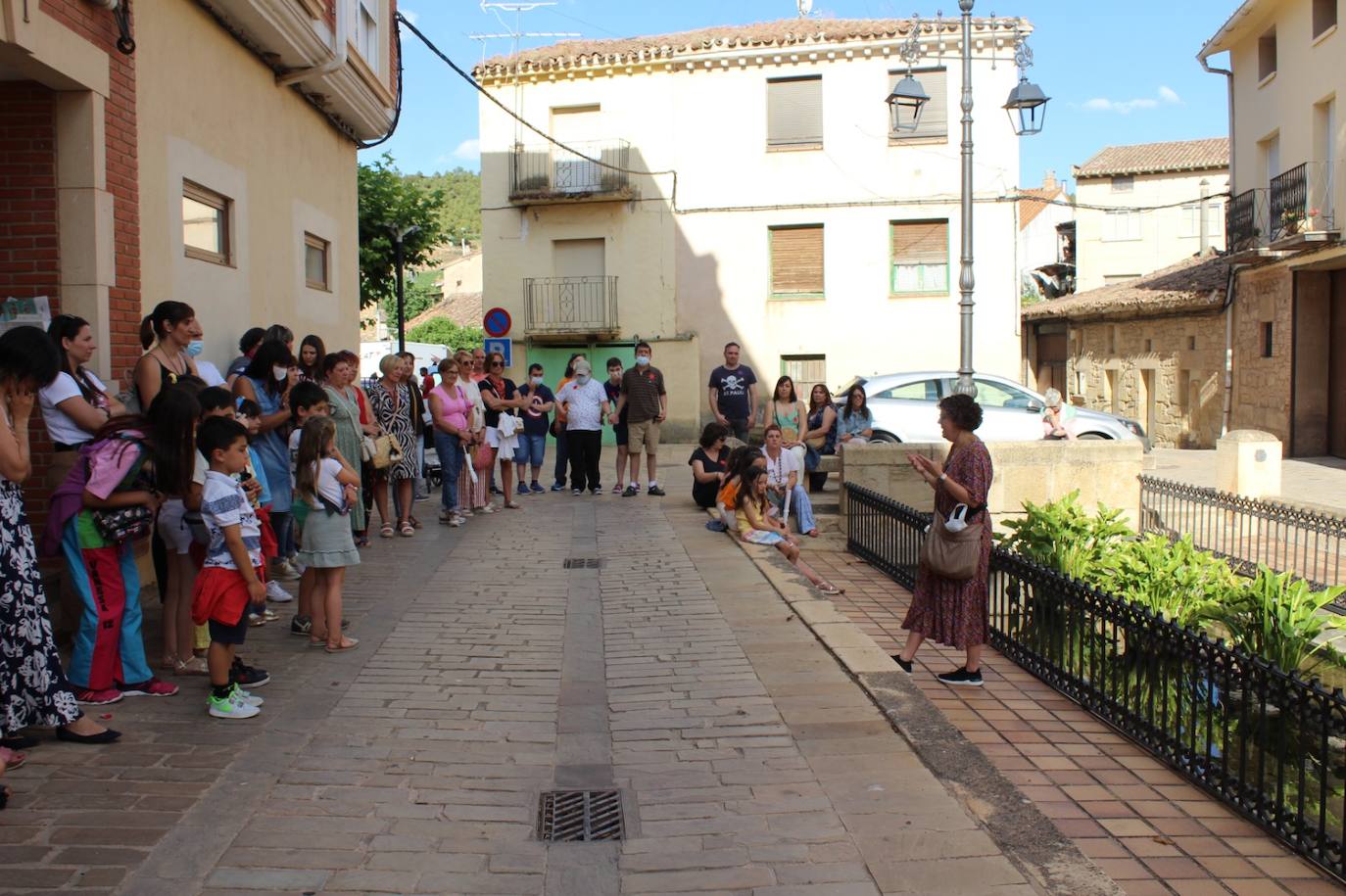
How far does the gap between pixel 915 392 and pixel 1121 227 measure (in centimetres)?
2808

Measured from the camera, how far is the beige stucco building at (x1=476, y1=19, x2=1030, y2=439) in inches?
1073

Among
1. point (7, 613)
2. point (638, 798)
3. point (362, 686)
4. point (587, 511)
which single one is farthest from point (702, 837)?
point (587, 511)

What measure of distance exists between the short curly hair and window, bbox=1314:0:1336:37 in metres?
20.3

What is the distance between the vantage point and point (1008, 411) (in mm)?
16516

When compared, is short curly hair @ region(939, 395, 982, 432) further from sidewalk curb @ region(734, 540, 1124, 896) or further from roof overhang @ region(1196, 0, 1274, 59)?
roof overhang @ region(1196, 0, 1274, 59)

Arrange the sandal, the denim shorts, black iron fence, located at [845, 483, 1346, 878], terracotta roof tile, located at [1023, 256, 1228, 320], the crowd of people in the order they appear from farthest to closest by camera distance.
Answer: terracotta roof tile, located at [1023, 256, 1228, 320], the denim shorts, the sandal, the crowd of people, black iron fence, located at [845, 483, 1346, 878]

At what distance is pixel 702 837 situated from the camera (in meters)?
4.27

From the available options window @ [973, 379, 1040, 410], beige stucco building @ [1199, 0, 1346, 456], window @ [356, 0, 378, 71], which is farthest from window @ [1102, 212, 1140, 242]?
window @ [356, 0, 378, 71]

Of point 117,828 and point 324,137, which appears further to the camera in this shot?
point 324,137

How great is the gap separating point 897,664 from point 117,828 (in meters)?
4.02

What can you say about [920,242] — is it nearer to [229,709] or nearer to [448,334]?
[229,709]

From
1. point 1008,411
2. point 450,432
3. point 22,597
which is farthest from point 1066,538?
point 1008,411

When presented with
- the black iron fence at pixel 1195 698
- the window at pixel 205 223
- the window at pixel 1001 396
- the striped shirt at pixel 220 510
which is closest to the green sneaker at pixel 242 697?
the striped shirt at pixel 220 510

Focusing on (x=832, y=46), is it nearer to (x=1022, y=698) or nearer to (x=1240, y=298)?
(x=1240, y=298)
